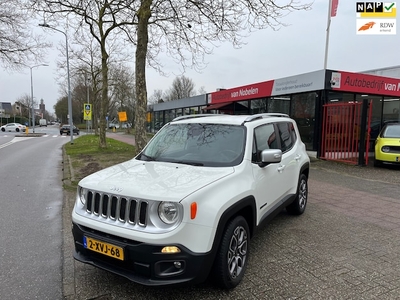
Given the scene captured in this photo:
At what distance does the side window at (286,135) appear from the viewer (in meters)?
4.56

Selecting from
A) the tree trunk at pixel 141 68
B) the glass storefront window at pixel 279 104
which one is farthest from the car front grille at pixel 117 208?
the glass storefront window at pixel 279 104

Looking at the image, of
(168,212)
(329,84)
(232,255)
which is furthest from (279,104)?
(168,212)

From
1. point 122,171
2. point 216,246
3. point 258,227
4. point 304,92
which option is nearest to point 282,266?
point 258,227

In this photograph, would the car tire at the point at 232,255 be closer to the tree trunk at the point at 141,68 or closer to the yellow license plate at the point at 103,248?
the yellow license plate at the point at 103,248

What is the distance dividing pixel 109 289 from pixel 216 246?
1.24 m

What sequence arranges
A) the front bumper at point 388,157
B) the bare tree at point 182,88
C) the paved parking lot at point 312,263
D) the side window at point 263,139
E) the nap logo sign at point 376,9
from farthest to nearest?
1. the bare tree at point 182,88
2. the nap logo sign at point 376,9
3. the front bumper at point 388,157
4. the side window at point 263,139
5. the paved parking lot at point 312,263

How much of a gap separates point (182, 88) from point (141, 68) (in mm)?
60992

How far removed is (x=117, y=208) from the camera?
267 centimetres

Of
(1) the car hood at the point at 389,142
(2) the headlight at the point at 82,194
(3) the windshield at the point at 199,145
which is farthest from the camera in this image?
(1) the car hood at the point at 389,142

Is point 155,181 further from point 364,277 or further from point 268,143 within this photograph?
point 364,277

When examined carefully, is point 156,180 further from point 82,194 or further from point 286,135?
point 286,135

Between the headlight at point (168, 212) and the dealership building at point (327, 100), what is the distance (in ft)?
32.4

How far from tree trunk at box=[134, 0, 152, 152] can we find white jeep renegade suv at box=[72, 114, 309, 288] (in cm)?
579

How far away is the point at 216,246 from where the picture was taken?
2602 millimetres
